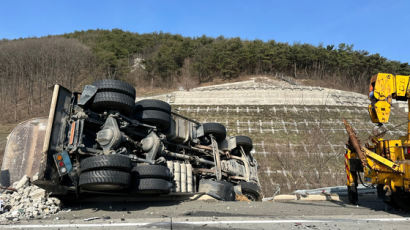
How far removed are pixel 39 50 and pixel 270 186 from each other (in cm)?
3406

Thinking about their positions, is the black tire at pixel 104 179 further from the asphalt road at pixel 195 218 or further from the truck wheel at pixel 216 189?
the truck wheel at pixel 216 189

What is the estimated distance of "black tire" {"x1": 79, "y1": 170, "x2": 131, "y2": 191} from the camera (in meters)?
4.24

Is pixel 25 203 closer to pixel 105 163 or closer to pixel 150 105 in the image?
pixel 105 163

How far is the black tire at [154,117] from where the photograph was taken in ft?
19.0

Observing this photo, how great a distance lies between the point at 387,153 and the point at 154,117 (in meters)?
4.25

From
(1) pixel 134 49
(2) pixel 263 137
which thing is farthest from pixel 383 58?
(1) pixel 134 49

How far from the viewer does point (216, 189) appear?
20.6 ft

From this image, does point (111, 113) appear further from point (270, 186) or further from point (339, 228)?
point (270, 186)

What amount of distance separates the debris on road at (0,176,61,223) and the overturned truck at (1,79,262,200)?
0.19 m

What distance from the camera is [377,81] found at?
17.7 ft

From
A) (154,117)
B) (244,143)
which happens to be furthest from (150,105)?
(244,143)

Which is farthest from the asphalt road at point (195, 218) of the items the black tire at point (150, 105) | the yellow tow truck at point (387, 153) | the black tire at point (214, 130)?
the black tire at point (214, 130)

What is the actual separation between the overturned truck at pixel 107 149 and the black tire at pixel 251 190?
28.6 inches

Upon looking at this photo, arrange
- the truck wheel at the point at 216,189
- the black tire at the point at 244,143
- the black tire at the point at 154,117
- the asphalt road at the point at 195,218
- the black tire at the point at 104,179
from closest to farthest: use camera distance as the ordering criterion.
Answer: the asphalt road at the point at 195,218 < the black tire at the point at 104,179 < the black tire at the point at 154,117 < the truck wheel at the point at 216,189 < the black tire at the point at 244,143
